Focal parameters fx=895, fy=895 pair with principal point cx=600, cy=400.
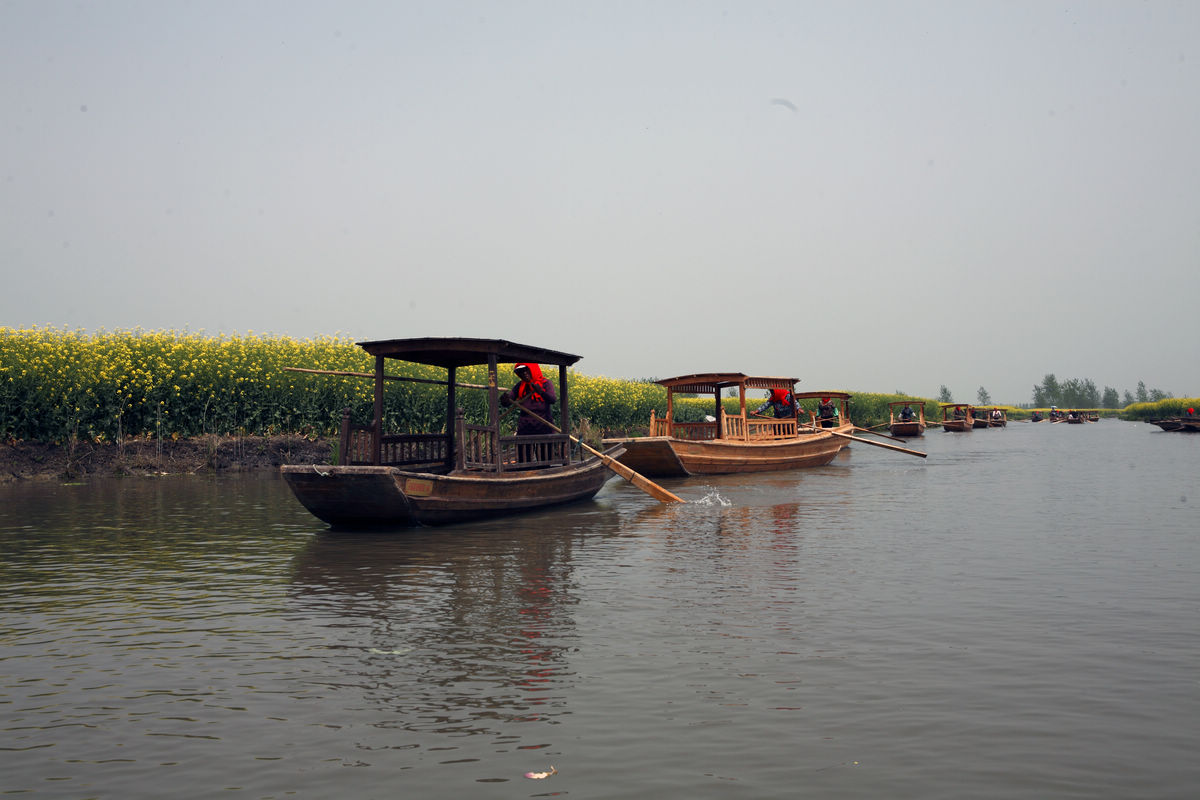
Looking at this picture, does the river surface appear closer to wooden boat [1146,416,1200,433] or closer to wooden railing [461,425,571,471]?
wooden railing [461,425,571,471]

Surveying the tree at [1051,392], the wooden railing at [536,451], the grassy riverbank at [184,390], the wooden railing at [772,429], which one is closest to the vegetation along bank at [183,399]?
the grassy riverbank at [184,390]

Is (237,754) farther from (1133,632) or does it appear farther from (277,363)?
(277,363)

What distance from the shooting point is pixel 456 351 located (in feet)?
44.4

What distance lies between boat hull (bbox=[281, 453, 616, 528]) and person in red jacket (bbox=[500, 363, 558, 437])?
1397mm

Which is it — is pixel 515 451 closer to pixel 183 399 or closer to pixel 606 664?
pixel 606 664

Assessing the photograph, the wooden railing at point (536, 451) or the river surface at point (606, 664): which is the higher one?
the wooden railing at point (536, 451)

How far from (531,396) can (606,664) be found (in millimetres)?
10138

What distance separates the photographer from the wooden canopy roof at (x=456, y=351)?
Result: 512 inches

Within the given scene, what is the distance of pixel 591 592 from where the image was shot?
8.41 meters

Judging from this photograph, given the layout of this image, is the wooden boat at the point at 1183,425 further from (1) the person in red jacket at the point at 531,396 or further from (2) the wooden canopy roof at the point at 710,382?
(1) the person in red jacket at the point at 531,396

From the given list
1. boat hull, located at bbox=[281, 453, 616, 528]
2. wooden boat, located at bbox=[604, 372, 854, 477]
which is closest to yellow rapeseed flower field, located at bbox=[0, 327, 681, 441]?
wooden boat, located at bbox=[604, 372, 854, 477]

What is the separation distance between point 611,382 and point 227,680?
1463 inches

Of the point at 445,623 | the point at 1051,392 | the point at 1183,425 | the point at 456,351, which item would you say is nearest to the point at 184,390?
the point at 456,351

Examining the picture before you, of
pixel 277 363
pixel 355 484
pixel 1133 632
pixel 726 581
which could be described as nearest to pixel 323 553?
pixel 355 484
